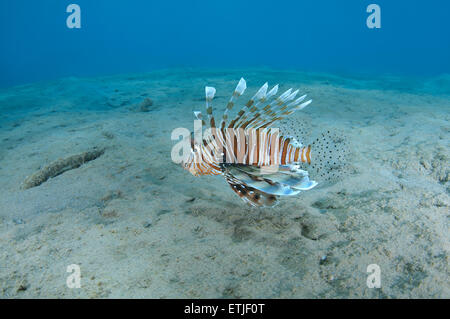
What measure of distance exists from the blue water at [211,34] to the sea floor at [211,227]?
175 feet

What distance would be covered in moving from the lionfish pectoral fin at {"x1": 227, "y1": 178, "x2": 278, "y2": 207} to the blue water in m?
55.2

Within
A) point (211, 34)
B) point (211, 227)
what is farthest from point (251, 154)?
point (211, 34)

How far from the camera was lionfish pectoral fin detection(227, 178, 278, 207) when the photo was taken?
120 inches

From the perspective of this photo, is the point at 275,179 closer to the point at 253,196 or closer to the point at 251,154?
the point at 253,196

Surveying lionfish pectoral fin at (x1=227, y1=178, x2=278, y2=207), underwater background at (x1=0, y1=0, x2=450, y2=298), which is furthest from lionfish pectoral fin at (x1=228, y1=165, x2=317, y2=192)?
underwater background at (x1=0, y1=0, x2=450, y2=298)

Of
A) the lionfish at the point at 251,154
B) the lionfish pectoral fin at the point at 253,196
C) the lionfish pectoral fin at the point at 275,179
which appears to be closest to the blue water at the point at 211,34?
the lionfish at the point at 251,154

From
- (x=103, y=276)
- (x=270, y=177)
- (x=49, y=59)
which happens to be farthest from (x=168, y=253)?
(x=49, y=59)

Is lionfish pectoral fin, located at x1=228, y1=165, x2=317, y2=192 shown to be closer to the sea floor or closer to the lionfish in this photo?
the lionfish

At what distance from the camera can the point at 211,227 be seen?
3.22m

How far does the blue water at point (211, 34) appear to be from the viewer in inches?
2734

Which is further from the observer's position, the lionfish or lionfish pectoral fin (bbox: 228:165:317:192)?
the lionfish

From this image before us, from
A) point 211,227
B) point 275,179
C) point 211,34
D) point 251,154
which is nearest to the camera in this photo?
A: point 275,179

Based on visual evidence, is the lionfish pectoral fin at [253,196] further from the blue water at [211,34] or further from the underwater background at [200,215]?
the blue water at [211,34]

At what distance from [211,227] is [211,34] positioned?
140 m
